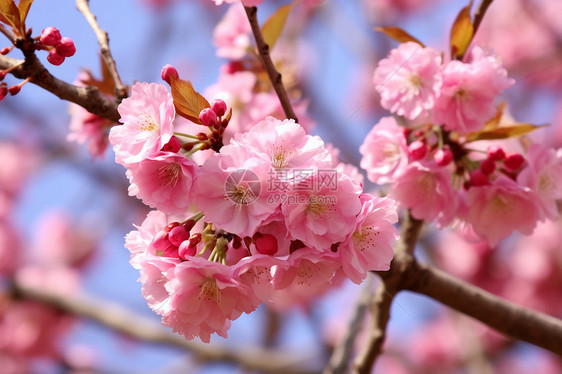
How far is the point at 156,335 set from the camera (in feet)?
8.90

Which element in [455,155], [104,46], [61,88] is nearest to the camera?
[61,88]

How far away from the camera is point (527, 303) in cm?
382

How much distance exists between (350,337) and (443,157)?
2.67 feet

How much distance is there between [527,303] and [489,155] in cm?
294

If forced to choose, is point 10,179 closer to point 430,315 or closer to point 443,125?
point 430,315

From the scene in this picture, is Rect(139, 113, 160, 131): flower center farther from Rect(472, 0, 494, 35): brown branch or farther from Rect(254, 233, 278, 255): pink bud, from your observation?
Rect(472, 0, 494, 35): brown branch

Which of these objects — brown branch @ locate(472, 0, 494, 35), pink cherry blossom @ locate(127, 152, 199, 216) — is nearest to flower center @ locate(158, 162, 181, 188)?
pink cherry blossom @ locate(127, 152, 199, 216)

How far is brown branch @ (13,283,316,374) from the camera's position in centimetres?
272

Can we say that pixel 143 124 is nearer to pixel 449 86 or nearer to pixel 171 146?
pixel 171 146

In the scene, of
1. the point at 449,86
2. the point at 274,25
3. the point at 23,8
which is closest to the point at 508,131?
the point at 449,86

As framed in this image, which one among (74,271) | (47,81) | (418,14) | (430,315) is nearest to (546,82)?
(418,14)

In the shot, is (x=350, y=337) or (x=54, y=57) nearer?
(x=54, y=57)

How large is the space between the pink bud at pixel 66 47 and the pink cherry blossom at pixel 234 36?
2.15 feet

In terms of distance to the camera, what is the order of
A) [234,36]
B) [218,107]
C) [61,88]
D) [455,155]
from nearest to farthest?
[218,107] → [61,88] → [455,155] → [234,36]
